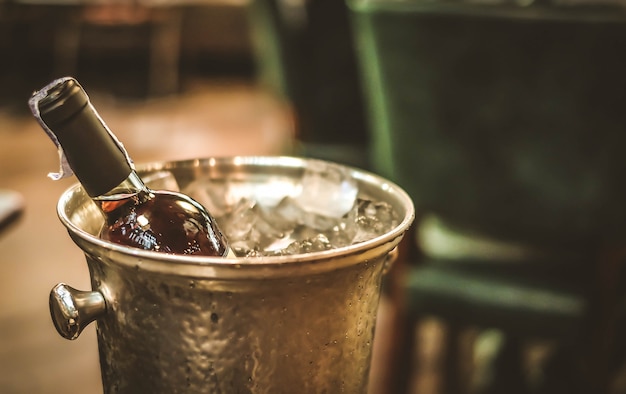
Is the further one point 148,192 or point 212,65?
point 212,65

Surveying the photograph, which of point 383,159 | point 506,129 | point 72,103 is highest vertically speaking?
point 72,103

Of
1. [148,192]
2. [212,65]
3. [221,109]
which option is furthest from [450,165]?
[212,65]

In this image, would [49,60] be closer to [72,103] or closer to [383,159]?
[383,159]

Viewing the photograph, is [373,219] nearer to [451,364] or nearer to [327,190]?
[327,190]

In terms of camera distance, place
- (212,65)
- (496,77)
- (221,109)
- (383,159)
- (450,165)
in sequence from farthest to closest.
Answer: (212,65), (221,109), (383,159), (450,165), (496,77)

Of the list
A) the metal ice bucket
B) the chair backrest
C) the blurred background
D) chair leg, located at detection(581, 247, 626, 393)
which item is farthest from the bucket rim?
chair leg, located at detection(581, 247, 626, 393)

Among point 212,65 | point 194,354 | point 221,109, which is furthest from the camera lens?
point 212,65

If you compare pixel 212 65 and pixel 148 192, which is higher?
pixel 148 192
